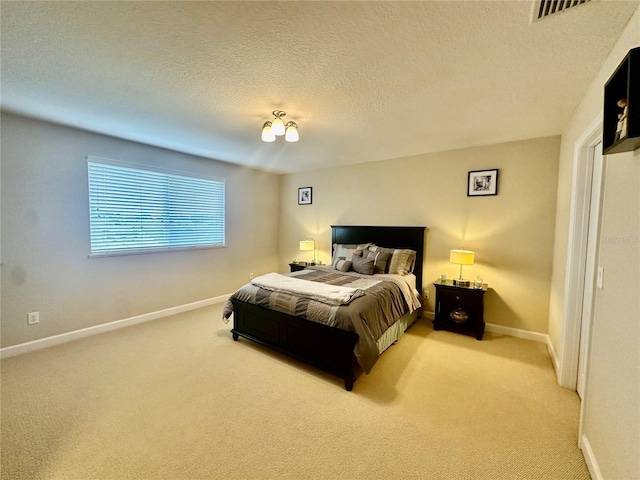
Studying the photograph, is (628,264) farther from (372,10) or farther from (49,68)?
(49,68)

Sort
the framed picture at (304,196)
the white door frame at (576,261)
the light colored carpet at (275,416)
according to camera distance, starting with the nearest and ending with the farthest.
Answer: the light colored carpet at (275,416) → the white door frame at (576,261) → the framed picture at (304,196)

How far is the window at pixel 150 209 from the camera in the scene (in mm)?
3311

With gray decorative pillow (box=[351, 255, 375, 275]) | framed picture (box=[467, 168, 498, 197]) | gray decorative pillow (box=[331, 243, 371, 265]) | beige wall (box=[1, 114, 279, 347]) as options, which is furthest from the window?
framed picture (box=[467, 168, 498, 197])

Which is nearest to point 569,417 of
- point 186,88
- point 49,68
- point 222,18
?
point 222,18

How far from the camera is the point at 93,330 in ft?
10.7

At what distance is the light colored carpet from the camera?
155 cm

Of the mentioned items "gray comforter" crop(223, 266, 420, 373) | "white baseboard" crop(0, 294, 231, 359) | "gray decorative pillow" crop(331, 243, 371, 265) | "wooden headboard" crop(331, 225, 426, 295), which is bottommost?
"white baseboard" crop(0, 294, 231, 359)

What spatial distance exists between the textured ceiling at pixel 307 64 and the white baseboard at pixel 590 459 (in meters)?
2.37

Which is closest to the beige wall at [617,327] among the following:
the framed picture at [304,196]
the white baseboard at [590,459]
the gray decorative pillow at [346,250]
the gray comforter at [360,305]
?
the white baseboard at [590,459]

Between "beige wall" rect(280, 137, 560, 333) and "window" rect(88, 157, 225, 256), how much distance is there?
2328 mm

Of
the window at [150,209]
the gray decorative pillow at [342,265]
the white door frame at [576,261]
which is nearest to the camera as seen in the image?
the white door frame at [576,261]

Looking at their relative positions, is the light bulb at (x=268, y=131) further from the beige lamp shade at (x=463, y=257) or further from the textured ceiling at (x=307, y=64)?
the beige lamp shade at (x=463, y=257)

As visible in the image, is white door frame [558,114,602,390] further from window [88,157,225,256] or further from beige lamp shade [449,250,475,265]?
window [88,157,225,256]

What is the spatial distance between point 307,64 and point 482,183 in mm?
2854
